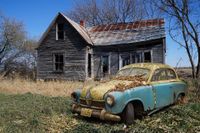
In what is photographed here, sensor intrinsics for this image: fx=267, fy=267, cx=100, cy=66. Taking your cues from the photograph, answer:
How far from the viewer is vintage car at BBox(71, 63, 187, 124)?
23.6 ft

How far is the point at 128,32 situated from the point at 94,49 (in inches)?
129

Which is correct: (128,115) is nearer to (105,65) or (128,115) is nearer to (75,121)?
(75,121)

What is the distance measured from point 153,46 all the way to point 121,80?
13.3 metres

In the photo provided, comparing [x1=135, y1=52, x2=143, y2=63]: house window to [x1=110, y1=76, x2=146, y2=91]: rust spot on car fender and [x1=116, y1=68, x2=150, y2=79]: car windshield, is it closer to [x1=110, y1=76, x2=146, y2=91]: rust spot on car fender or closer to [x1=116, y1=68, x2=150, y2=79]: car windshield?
[x1=116, y1=68, x2=150, y2=79]: car windshield

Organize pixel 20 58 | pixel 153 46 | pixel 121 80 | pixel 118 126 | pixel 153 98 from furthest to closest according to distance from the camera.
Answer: pixel 20 58 → pixel 153 46 → pixel 121 80 → pixel 153 98 → pixel 118 126

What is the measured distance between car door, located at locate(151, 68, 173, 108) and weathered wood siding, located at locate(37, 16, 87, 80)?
13.7 metres

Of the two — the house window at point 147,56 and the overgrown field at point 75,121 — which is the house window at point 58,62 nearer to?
the house window at point 147,56

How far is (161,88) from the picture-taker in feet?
27.5

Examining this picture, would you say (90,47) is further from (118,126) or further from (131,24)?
(118,126)

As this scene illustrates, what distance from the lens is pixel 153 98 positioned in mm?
8008

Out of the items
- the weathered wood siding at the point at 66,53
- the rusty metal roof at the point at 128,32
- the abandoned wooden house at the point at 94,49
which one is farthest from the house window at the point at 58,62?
the rusty metal roof at the point at 128,32

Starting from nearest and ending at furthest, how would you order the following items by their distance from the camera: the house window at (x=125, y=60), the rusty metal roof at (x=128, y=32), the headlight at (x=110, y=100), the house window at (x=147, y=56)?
the headlight at (x=110, y=100) → the rusty metal roof at (x=128, y=32) → the house window at (x=147, y=56) → the house window at (x=125, y=60)

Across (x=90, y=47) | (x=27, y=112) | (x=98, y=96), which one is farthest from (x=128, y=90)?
(x=90, y=47)

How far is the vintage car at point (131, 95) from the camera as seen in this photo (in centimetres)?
718
